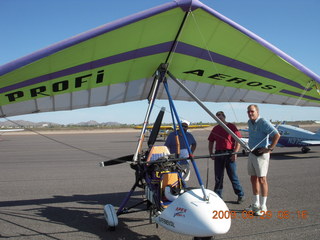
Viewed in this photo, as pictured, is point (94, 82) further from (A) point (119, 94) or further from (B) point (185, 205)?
(B) point (185, 205)

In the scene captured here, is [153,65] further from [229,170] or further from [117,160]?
[229,170]

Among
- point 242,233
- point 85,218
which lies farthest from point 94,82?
point 242,233

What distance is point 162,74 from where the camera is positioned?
4.46 m

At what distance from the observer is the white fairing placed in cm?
265

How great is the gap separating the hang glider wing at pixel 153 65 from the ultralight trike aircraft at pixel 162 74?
14 millimetres

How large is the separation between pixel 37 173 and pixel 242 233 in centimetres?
750

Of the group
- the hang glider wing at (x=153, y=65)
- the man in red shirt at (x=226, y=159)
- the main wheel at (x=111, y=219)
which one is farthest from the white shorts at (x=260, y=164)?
the main wheel at (x=111, y=219)

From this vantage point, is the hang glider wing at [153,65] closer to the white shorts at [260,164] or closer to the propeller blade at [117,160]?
the white shorts at [260,164]

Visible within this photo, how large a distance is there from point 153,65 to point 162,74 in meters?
0.32

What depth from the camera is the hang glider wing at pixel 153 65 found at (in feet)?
10.6

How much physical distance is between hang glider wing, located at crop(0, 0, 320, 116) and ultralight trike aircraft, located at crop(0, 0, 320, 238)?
14 mm

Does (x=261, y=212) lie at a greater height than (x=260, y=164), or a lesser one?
lesser
